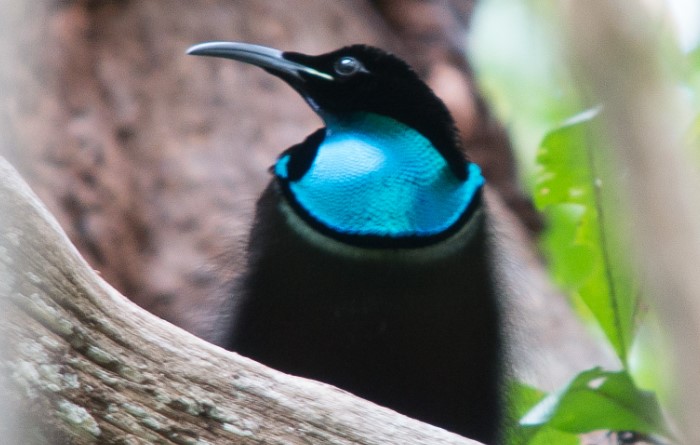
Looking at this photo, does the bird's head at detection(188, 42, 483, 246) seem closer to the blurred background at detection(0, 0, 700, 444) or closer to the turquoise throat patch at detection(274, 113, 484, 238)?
the turquoise throat patch at detection(274, 113, 484, 238)

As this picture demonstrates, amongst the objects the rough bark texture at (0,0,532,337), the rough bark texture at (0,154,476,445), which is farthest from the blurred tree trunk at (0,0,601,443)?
the rough bark texture at (0,154,476,445)

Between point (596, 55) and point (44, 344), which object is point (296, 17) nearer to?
point (44, 344)

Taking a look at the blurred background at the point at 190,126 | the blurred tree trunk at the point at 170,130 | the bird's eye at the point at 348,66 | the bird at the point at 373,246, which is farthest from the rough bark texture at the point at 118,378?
the blurred tree trunk at the point at 170,130

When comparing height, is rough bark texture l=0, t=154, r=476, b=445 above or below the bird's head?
below

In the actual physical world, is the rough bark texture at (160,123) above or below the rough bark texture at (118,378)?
above

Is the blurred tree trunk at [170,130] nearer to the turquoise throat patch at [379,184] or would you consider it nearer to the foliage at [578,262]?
the foliage at [578,262]

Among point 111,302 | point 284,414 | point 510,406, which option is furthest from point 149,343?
point 510,406

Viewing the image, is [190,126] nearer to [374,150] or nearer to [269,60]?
[269,60]
